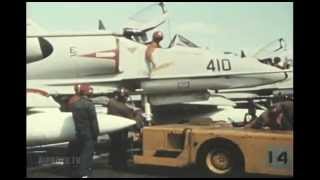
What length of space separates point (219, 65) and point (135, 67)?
2.17 meters

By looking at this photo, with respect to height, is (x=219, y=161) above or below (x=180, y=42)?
below

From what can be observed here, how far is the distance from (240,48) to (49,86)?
4.41 metres

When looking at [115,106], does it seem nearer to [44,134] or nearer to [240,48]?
[44,134]

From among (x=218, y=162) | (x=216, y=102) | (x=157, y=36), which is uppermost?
(x=157, y=36)

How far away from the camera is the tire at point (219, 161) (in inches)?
369

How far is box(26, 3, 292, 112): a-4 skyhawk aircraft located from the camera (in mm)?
12961

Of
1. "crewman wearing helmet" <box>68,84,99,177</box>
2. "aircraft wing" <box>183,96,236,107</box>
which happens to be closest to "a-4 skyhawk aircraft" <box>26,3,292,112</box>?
"aircraft wing" <box>183,96,236,107</box>

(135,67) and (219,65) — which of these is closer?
(135,67)

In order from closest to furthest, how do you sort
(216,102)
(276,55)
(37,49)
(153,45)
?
(37,49) → (153,45) → (276,55) → (216,102)

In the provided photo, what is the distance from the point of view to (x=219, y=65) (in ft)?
49.0

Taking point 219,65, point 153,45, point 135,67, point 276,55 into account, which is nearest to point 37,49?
point 135,67

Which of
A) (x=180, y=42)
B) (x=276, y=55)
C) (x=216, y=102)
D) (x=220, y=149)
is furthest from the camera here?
(x=216, y=102)

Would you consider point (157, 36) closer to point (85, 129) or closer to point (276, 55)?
point (276, 55)

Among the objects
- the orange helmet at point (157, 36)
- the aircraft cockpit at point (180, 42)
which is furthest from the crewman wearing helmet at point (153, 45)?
the aircraft cockpit at point (180, 42)
